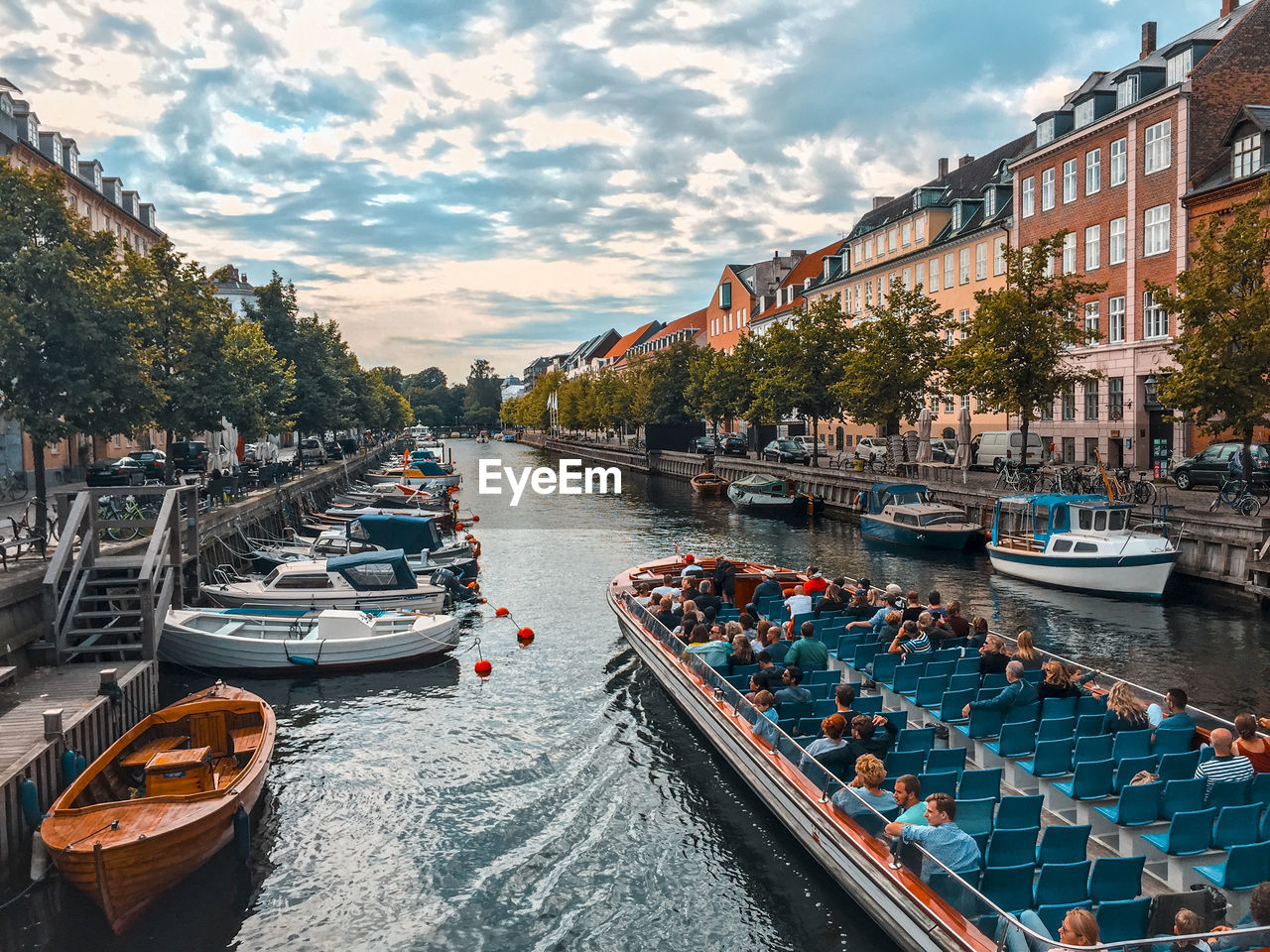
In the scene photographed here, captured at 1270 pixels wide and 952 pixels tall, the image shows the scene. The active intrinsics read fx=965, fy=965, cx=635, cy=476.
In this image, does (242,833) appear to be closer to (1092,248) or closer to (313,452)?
(1092,248)

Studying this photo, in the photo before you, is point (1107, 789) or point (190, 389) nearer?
point (1107, 789)

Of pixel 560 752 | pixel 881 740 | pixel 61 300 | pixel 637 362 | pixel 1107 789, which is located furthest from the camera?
pixel 637 362

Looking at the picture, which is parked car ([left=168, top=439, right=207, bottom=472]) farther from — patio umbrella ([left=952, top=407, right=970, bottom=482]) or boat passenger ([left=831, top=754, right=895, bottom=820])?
boat passenger ([left=831, top=754, right=895, bottom=820])

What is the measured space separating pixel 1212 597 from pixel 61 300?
3118 centimetres

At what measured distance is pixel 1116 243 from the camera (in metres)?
45.1

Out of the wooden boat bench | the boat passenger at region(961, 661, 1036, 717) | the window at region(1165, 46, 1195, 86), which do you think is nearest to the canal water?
the wooden boat bench

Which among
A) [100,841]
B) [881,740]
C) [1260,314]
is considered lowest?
[100,841]

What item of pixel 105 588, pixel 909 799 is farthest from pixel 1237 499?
pixel 105 588

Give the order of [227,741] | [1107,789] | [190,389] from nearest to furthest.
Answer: [1107,789]
[227,741]
[190,389]

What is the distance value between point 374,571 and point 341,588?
3.09 feet

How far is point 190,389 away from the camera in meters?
35.0

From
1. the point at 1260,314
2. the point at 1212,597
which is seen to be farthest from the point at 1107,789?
the point at 1260,314

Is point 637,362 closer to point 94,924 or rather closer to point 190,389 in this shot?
point 190,389

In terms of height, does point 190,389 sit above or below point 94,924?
above
